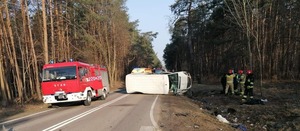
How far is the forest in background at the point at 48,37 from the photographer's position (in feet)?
88.2

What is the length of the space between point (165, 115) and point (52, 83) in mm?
7424

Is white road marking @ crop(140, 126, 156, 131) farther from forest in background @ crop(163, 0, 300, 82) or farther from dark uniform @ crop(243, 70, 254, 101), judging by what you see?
forest in background @ crop(163, 0, 300, 82)

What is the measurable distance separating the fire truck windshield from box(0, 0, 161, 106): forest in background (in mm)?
6524

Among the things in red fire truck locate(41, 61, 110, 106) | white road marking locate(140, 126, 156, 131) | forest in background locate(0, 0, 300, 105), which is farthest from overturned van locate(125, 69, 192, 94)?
white road marking locate(140, 126, 156, 131)

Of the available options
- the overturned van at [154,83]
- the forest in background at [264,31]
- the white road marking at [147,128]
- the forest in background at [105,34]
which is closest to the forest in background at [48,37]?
the forest in background at [105,34]

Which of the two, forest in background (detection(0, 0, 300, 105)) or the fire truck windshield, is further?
forest in background (detection(0, 0, 300, 105))

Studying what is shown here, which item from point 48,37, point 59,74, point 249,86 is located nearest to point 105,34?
point 48,37

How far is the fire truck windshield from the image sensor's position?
18.5 meters

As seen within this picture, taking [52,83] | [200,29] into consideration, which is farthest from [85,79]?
[200,29]

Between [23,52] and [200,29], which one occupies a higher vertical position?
[200,29]

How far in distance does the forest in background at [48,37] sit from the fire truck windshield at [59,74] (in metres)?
6.52

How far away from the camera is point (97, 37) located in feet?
156

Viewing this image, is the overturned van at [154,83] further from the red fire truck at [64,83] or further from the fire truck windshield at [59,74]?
the fire truck windshield at [59,74]

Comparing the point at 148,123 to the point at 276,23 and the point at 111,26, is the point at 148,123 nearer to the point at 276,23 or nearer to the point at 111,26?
the point at 276,23
